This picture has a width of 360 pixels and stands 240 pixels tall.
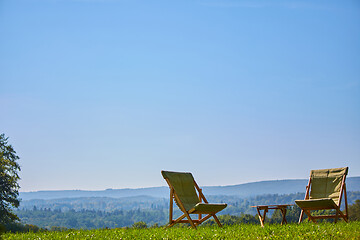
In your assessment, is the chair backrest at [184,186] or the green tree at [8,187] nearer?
the chair backrest at [184,186]

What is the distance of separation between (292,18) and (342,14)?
1556 mm

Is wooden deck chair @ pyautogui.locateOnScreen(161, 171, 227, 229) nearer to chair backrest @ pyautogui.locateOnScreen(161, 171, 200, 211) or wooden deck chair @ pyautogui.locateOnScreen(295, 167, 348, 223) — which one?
chair backrest @ pyautogui.locateOnScreen(161, 171, 200, 211)

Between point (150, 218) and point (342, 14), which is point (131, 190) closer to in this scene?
point (150, 218)

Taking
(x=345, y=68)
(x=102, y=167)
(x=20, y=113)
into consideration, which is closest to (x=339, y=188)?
(x=345, y=68)

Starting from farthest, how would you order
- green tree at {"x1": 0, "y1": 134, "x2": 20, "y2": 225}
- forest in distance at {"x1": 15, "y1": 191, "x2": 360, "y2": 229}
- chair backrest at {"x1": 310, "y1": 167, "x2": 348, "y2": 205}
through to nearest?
forest in distance at {"x1": 15, "y1": 191, "x2": 360, "y2": 229}
green tree at {"x1": 0, "y1": 134, "x2": 20, "y2": 225}
chair backrest at {"x1": 310, "y1": 167, "x2": 348, "y2": 205}

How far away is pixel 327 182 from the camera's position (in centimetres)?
710

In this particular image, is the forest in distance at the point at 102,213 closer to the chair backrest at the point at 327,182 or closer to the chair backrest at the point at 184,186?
the chair backrest at the point at 327,182

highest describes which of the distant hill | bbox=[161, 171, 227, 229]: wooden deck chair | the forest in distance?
bbox=[161, 171, 227, 229]: wooden deck chair

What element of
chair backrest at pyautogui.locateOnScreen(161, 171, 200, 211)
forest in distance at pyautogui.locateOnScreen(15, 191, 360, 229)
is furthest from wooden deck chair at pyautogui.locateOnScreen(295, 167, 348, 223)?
forest in distance at pyautogui.locateOnScreen(15, 191, 360, 229)

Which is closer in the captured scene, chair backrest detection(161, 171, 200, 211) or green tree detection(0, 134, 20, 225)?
chair backrest detection(161, 171, 200, 211)

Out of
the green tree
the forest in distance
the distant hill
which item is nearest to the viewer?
the green tree

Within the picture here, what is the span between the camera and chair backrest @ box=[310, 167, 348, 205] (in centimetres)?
696

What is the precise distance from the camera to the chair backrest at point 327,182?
22.8 feet

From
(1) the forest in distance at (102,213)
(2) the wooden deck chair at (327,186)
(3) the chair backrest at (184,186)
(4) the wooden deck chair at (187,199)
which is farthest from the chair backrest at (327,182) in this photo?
(1) the forest in distance at (102,213)
